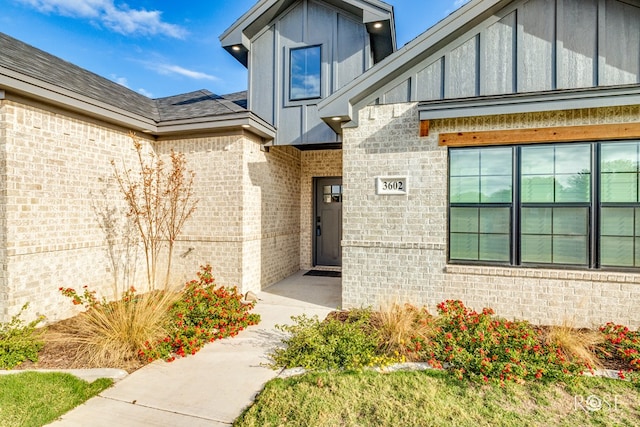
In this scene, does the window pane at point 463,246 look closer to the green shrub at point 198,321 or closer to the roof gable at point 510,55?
the roof gable at point 510,55

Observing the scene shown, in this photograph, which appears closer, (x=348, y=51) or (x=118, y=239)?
(x=118, y=239)

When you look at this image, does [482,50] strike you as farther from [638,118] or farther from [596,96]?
[638,118]

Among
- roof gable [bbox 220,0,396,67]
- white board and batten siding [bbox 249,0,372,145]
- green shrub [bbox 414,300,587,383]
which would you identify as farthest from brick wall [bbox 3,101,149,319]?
green shrub [bbox 414,300,587,383]

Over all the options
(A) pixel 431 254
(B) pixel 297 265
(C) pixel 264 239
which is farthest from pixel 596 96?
(B) pixel 297 265

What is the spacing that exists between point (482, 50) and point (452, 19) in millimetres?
647

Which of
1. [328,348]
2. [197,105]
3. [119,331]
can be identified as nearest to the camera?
[328,348]

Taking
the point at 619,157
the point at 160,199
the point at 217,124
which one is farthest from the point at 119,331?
the point at 619,157

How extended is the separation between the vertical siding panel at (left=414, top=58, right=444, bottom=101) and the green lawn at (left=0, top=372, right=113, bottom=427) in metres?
5.55

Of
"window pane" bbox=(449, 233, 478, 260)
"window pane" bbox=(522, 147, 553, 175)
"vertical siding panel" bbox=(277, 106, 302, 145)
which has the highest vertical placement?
"vertical siding panel" bbox=(277, 106, 302, 145)

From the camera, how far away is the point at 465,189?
16.8 ft

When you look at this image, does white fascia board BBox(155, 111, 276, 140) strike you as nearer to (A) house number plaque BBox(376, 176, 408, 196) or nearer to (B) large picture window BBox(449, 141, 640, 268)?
(A) house number plaque BBox(376, 176, 408, 196)

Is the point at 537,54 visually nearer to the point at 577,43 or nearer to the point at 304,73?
the point at 577,43

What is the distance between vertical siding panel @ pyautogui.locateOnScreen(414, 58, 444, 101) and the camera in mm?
5102

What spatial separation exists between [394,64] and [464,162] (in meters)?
1.88
